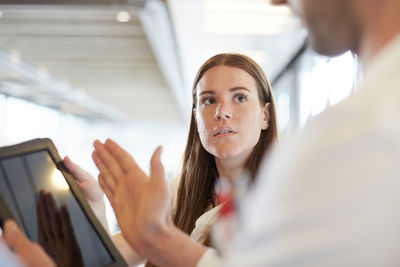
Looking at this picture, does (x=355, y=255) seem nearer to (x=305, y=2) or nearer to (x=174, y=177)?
(x=305, y=2)

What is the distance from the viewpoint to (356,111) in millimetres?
424

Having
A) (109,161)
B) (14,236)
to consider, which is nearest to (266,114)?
(109,161)

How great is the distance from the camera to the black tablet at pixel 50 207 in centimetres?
82

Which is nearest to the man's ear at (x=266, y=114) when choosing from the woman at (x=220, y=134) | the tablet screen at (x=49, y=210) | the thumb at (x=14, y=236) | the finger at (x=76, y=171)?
the woman at (x=220, y=134)

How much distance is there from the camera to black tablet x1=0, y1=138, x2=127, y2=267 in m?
0.82

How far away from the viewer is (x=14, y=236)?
748 millimetres

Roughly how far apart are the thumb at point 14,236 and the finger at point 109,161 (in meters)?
0.16

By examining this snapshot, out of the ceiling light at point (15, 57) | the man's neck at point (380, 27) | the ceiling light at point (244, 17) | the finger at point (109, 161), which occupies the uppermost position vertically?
the ceiling light at point (15, 57)

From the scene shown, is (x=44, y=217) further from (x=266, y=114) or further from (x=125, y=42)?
(x=125, y=42)

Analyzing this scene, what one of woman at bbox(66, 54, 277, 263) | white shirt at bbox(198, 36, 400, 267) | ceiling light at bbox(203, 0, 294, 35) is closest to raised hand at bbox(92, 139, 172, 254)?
white shirt at bbox(198, 36, 400, 267)

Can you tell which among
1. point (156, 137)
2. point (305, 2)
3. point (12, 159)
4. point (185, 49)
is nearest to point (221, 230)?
point (305, 2)

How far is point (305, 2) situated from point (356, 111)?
0.18 meters

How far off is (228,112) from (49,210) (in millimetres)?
634

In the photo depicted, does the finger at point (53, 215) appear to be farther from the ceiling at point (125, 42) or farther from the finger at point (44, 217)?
the ceiling at point (125, 42)
